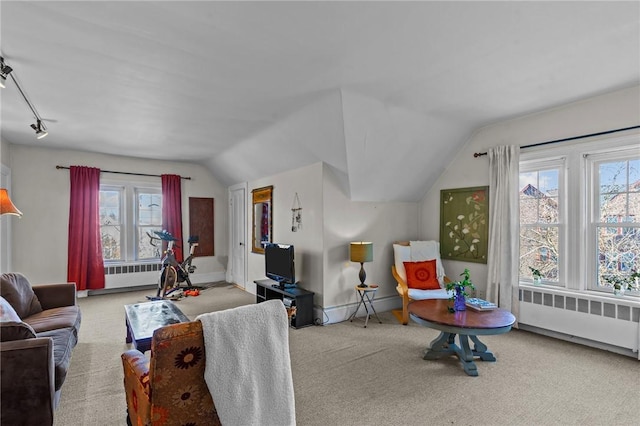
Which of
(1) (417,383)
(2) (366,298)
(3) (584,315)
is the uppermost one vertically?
(3) (584,315)

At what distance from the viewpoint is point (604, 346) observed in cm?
330

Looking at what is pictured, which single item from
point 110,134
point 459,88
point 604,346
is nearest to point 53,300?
point 110,134

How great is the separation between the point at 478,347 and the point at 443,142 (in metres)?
2.59

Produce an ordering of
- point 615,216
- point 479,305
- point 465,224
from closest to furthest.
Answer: point 479,305
point 615,216
point 465,224

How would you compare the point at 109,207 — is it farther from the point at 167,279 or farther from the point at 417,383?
the point at 417,383

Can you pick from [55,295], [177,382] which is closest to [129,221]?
[55,295]

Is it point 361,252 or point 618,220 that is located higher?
point 618,220

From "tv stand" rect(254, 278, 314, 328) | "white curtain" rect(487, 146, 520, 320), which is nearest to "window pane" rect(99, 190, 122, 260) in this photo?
"tv stand" rect(254, 278, 314, 328)

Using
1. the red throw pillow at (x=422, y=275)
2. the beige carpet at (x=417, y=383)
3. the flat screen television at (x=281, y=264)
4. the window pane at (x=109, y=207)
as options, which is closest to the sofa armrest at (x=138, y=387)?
the beige carpet at (x=417, y=383)

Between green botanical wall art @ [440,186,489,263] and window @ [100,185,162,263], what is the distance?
5.38 m

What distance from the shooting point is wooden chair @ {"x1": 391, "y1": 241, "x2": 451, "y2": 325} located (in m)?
4.14

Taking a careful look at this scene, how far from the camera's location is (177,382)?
1460 millimetres

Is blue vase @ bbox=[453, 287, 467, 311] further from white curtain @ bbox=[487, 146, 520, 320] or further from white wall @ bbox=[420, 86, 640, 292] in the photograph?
white wall @ bbox=[420, 86, 640, 292]

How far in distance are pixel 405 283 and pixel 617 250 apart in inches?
89.5
